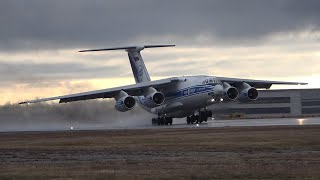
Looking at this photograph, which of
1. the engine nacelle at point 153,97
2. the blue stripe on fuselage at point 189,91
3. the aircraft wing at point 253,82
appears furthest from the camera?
the aircraft wing at point 253,82

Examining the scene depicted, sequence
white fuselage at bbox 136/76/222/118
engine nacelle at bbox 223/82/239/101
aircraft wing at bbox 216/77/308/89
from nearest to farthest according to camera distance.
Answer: white fuselage at bbox 136/76/222/118
engine nacelle at bbox 223/82/239/101
aircraft wing at bbox 216/77/308/89

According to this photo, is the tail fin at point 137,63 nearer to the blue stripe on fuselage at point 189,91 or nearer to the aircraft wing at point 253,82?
the blue stripe on fuselage at point 189,91

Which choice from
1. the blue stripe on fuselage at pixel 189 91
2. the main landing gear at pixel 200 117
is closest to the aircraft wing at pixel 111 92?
the blue stripe on fuselage at pixel 189 91

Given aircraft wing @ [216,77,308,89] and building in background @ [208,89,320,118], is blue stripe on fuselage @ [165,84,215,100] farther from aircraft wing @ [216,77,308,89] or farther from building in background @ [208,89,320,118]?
building in background @ [208,89,320,118]

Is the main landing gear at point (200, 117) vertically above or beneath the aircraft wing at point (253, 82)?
beneath

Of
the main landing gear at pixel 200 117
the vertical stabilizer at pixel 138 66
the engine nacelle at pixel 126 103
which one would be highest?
the vertical stabilizer at pixel 138 66

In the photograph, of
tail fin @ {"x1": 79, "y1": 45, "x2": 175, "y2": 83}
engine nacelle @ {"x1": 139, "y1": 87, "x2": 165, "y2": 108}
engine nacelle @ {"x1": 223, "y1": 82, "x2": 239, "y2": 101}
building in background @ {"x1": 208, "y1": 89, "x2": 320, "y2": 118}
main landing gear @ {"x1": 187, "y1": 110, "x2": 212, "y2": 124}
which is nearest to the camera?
engine nacelle @ {"x1": 223, "y1": 82, "x2": 239, "y2": 101}

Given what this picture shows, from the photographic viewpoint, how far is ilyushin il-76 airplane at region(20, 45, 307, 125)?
206ft

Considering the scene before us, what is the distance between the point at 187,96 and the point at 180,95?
117cm

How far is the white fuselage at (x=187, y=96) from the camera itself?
206 ft

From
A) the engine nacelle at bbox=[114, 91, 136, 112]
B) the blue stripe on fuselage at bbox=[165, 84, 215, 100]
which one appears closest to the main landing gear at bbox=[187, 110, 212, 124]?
the blue stripe on fuselage at bbox=[165, 84, 215, 100]

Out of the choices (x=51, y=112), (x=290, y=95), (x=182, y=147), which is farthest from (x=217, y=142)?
(x=290, y=95)

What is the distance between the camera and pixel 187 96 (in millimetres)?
64125

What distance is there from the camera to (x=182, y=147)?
1250 inches
